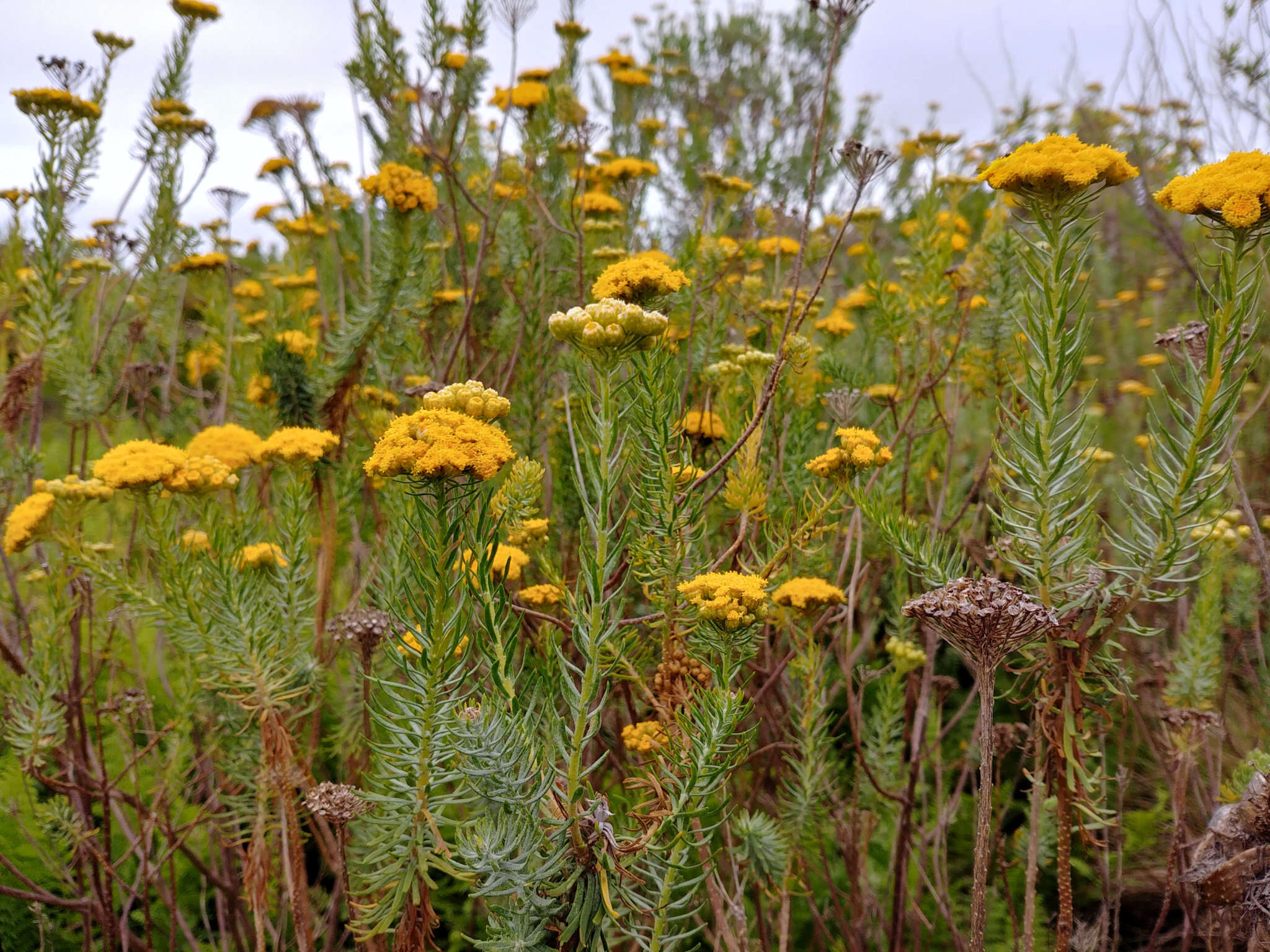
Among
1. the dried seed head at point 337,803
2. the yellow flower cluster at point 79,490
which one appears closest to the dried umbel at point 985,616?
the dried seed head at point 337,803

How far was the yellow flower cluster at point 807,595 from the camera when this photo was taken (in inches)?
78.7

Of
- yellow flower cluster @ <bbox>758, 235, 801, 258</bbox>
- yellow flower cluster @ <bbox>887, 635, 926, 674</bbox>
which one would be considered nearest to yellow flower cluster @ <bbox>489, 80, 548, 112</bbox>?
yellow flower cluster @ <bbox>758, 235, 801, 258</bbox>

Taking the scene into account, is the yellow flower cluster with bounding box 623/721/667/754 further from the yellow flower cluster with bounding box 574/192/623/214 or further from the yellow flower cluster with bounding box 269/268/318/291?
the yellow flower cluster with bounding box 269/268/318/291

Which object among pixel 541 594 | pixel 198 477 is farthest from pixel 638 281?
pixel 198 477

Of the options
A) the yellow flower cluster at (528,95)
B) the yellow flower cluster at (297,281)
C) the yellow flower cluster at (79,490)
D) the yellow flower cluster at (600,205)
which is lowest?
the yellow flower cluster at (79,490)

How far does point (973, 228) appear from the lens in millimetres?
5410

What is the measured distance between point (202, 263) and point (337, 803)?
255cm

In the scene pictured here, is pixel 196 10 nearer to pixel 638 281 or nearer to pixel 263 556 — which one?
pixel 263 556

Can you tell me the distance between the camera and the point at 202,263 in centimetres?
339

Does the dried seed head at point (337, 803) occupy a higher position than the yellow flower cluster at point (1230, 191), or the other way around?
the yellow flower cluster at point (1230, 191)

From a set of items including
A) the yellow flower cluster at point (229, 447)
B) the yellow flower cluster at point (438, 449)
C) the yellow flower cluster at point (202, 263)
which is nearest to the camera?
the yellow flower cluster at point (438, 449)

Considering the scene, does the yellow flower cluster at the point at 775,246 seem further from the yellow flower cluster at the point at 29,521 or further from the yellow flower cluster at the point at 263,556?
the yellow flower cluster at the point at 29,521

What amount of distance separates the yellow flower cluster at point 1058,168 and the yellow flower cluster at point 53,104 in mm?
2888

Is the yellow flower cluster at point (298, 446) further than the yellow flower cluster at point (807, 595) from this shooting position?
Yes
